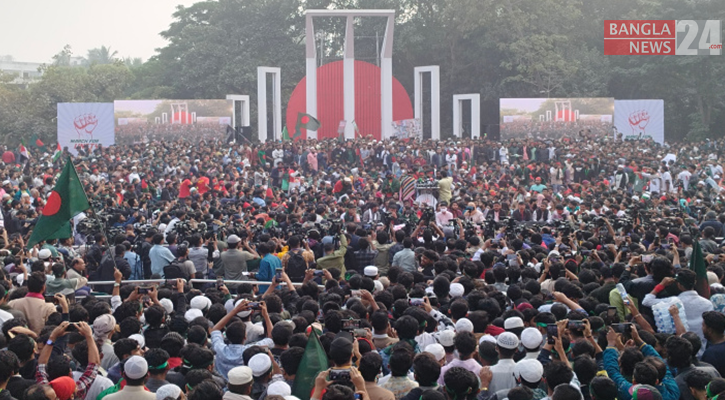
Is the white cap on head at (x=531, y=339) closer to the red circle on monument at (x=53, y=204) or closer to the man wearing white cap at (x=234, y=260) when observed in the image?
the man wearing white cap at (x=234, y=260)

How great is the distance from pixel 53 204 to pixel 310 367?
16.6 feet

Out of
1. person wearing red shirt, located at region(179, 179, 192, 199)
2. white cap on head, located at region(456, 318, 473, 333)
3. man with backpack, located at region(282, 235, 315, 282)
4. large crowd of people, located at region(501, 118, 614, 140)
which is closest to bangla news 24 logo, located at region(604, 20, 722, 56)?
large crowd of people, located at region(501, 118, 614, 140)

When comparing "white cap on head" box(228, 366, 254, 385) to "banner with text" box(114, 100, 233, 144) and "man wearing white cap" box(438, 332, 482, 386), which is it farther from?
"banner with text" box(114, 100, 233, 144)

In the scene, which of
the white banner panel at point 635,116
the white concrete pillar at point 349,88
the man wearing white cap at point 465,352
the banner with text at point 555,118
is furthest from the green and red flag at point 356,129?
the man wearing white cap at point 465,352

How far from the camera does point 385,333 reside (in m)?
6.78

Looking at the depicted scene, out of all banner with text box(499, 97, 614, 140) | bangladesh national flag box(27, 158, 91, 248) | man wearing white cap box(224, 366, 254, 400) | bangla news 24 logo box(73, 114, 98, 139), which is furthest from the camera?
banner with text box(499, 97, 614, 140)

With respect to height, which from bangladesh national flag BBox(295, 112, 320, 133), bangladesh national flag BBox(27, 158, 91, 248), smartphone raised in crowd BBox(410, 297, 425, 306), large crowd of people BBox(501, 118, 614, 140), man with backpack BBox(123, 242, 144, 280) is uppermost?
bangladesh national flag BBox(295, 112, 320, 133)

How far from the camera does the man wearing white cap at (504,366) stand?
5.79 metres

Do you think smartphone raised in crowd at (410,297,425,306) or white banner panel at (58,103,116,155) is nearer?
smartphone raised in crowd at (410,297,425,306)

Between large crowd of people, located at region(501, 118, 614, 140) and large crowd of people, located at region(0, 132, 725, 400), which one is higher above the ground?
large crowd of people, located at region(501, 118, 614, 140)

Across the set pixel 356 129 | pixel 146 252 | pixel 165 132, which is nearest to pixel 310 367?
pixel 146 252

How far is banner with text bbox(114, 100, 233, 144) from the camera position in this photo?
3114cm

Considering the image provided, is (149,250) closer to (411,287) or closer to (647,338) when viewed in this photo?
(411,287)

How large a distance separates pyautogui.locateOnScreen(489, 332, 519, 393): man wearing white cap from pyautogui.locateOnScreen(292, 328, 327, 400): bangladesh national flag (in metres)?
1.20
